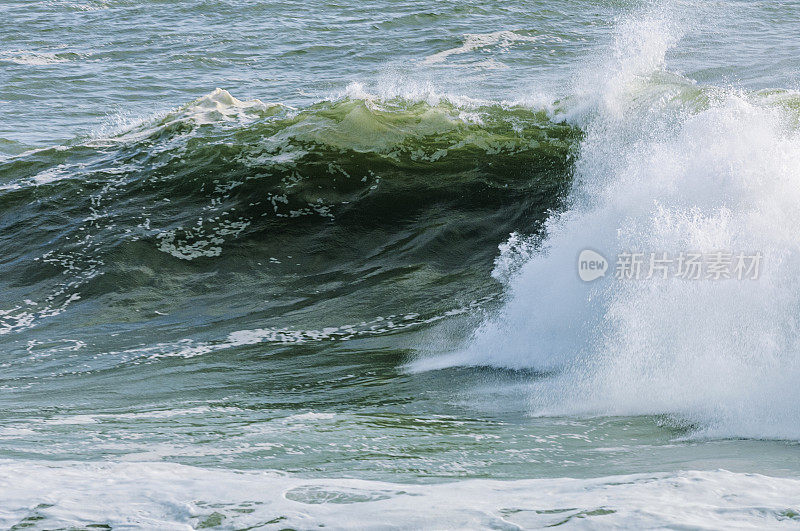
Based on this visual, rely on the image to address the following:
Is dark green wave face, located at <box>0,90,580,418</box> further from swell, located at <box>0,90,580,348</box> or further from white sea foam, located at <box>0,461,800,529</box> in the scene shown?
white sea foam, located at <box>0,461,800,529</box>

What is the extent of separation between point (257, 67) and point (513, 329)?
32.4 ft

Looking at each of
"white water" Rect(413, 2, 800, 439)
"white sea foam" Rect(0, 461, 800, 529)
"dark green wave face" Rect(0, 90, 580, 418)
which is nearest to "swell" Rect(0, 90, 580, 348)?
"dark green wave face" Rect(0, 90, 580, 418)

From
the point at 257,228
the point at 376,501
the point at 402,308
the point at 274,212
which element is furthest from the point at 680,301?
the point at 274,212

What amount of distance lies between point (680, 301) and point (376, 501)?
2690 mm

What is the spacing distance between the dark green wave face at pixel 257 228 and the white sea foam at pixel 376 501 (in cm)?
189

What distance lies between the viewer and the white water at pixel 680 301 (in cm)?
444

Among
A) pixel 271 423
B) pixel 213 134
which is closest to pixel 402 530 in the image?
pixel 271 423

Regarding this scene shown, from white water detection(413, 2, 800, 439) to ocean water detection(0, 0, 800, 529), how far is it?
2 centimetres

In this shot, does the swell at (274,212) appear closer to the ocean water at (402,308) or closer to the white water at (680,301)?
the ocean water at (402,308)

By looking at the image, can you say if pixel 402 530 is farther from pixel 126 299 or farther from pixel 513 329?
pixel 126 299

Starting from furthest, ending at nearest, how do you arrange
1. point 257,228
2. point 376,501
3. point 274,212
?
point 274,212
point 257,228
point 376,501

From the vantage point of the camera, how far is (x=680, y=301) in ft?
16.6

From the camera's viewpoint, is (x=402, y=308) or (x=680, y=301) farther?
(x=402, y=308)

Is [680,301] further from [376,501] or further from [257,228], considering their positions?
[257,228]
